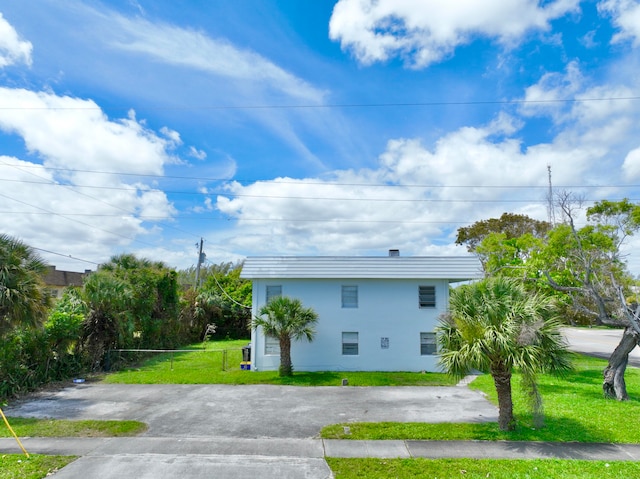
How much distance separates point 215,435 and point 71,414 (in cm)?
432

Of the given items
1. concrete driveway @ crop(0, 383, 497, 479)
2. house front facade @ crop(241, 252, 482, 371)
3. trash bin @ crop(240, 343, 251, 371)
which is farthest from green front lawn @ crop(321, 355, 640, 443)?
trash bin @ crop(240, 343, 251, 371)

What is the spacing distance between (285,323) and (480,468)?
344 inches

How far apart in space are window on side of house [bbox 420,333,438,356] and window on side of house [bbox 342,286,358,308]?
10.1 feet

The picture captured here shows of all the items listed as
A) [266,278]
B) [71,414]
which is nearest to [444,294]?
[266,278]

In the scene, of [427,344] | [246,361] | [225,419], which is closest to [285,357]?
[246,361]

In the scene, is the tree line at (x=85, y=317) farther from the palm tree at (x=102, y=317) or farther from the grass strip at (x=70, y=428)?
the grass strip at (x=70, y=428)

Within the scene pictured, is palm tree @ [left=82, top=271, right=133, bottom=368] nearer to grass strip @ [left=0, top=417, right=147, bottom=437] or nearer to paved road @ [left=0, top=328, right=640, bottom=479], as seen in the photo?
paved road @ [left=0, top=328, right=640, bottom=479]

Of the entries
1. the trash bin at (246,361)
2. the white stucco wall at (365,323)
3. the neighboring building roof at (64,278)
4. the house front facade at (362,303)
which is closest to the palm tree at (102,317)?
the trash bin at (246,361)

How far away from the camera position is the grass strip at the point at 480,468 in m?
6.46

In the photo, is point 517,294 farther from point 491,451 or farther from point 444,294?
point 444,294

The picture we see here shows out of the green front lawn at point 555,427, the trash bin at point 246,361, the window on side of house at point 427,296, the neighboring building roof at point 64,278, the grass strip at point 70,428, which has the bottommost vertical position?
the green front lawn at point 555,427

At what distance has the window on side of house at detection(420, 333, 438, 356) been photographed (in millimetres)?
16391

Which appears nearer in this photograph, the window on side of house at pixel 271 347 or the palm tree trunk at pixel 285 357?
the palm tree trunk at pixel 285 357

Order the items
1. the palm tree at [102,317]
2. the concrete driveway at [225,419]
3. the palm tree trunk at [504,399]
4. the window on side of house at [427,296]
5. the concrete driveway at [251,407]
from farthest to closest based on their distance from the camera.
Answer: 1. the window on side of house at [427,296]
2. the palm tree at [102,317]
3. the concrete driveway at [251,407]
4. the palm tree trunk at [504,399]
5. the concrete driveway at [225,419]
